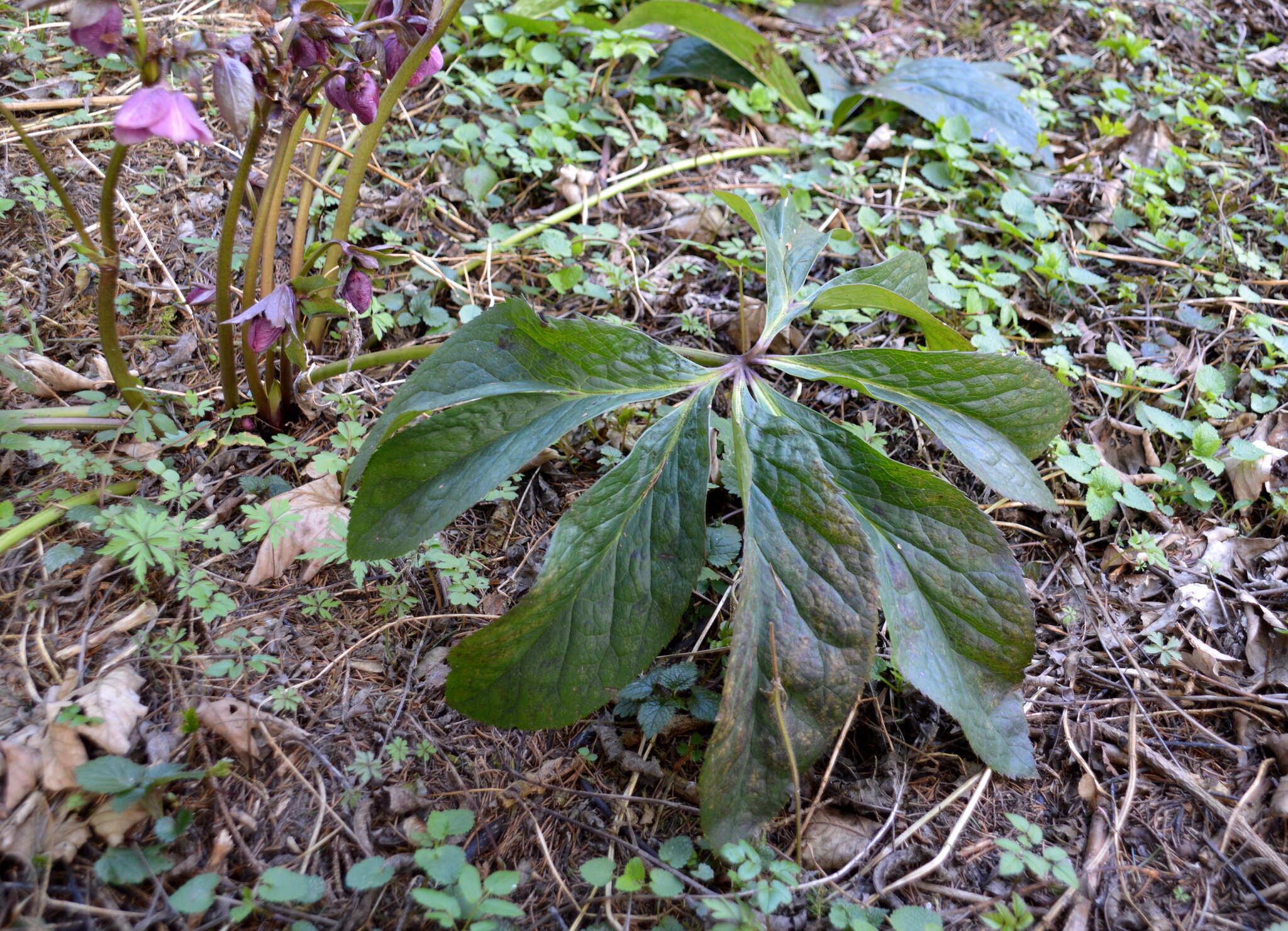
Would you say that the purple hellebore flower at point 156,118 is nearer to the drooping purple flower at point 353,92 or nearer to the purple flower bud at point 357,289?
the drooping purple flower at point 353,92

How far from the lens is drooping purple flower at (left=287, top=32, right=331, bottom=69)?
1377mm

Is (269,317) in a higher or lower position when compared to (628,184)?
higher

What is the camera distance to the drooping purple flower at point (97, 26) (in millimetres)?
1197

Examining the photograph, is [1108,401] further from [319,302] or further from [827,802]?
[319,302]

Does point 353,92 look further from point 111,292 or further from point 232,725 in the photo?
point 232,725

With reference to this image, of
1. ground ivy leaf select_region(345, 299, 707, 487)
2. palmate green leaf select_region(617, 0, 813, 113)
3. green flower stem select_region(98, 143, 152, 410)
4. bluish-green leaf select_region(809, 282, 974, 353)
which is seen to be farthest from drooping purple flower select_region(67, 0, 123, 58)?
palmate green leaf select_region(617, 0, 813, 113)

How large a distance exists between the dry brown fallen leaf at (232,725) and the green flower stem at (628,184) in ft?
4.50

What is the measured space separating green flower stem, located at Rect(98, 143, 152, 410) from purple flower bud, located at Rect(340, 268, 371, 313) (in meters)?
0.40

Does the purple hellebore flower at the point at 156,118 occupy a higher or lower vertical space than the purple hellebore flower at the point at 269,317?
higher

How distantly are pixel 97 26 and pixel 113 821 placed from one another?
3.94 feet

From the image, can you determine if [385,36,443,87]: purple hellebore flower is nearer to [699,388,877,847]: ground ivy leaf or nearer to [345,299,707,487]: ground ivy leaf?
[345,299,707,487]: ground ivy leaf

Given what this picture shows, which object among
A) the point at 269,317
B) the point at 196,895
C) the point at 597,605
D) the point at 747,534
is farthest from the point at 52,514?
the point at 747,534

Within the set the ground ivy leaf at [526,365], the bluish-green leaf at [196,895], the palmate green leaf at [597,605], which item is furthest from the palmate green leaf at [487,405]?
the bluish-green leaf at [196,895]

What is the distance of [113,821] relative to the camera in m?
1.26
